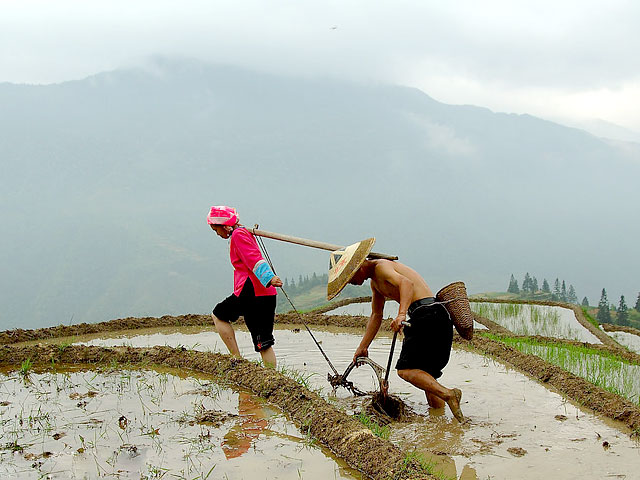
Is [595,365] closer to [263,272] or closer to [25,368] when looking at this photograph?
[263,272]

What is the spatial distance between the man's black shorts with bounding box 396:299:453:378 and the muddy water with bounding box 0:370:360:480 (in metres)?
1.05

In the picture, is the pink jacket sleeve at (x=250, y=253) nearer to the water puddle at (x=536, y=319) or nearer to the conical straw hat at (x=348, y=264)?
the conical straw hat at (x=348, y=264)

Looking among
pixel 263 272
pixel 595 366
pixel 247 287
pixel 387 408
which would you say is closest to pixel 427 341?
pixel 387 408

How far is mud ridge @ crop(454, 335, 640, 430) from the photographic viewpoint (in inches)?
190

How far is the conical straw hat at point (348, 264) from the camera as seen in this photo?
181 inches

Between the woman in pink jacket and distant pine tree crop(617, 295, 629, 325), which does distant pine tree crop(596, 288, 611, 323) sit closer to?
distant pine tree crop(617, 295, 629, 325)

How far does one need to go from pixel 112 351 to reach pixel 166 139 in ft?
639

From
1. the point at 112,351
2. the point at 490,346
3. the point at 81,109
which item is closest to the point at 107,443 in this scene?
the point at 112,351

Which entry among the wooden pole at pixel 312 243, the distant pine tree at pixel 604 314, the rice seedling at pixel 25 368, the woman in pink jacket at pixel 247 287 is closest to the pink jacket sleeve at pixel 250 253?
the woman in pink jacket at pixel 247 287

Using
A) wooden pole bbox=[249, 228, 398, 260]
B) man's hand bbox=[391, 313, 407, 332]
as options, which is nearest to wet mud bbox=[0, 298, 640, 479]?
man's hand bbox=[391, 313, 407, 332]

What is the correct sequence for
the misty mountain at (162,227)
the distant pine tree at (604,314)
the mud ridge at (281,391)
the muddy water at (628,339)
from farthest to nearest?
the misty mountain at (162,227) → the distant pine tree at (604,314) → the muddy water at (628,339) → the mud ridge at (281,391)

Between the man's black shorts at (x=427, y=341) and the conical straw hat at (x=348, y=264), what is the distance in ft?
1.99

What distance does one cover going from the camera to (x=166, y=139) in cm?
19338

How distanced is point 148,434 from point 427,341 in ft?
7.01
